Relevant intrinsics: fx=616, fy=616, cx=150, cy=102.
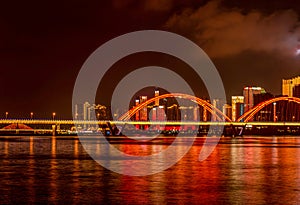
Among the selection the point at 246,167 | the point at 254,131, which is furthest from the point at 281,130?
the point at 246,167

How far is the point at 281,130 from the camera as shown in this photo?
17288 centimetres

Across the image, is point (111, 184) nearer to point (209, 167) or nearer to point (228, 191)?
point (228, 191)

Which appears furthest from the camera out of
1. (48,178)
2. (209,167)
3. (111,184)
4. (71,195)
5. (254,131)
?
(254,131)

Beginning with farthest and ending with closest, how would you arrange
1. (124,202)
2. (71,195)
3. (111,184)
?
1. (111,184)
2. (71,195)
3. (124,202)

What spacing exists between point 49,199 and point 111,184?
413 cm

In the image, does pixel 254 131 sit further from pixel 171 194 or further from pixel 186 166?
pixel 171 194

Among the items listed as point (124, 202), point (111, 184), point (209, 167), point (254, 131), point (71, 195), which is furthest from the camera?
point (254, 131)

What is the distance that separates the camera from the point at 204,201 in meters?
17.6

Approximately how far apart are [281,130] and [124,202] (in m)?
160

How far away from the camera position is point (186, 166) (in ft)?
103

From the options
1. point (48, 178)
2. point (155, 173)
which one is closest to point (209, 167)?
point (155, 173)

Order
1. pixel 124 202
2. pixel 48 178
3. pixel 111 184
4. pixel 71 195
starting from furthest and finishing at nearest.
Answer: pixel 48 178 → pixel 111 184 → pixel 71 195 → pixel 124 202

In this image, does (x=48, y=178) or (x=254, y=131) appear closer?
(x=48, y=178)

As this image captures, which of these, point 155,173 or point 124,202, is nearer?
point 124,202
